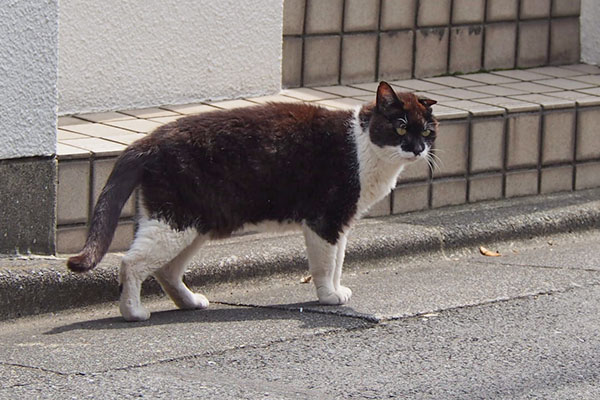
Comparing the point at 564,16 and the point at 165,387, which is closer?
the point at 165,387

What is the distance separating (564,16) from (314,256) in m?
3.59

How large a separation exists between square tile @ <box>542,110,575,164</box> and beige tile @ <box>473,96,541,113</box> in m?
0.12

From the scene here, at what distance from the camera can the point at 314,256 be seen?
4.81 m

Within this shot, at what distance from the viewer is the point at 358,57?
22.6 feet

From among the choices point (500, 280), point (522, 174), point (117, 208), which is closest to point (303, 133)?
point (117, 208)

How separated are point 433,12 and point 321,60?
2.71 ft

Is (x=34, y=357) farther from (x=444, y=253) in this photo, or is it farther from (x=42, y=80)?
(x=444, y=253)

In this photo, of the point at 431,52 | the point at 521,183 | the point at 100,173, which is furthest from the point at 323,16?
the point at 100,173

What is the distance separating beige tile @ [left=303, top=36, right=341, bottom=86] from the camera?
6.73 metres

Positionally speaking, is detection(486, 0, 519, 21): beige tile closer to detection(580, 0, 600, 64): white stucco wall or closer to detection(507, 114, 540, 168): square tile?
detection(580, 0, 600, 64): white stucco wall

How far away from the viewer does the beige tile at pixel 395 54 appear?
275 inches

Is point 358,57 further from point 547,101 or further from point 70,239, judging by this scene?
point 70,239

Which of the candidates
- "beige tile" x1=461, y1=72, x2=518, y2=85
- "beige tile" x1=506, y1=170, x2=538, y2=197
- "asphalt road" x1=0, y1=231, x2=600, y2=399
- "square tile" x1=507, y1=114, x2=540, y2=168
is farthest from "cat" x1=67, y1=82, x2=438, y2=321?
"beige tile" x1=461, y1=72, x2=518, y2=85

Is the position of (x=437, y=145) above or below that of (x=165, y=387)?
above
